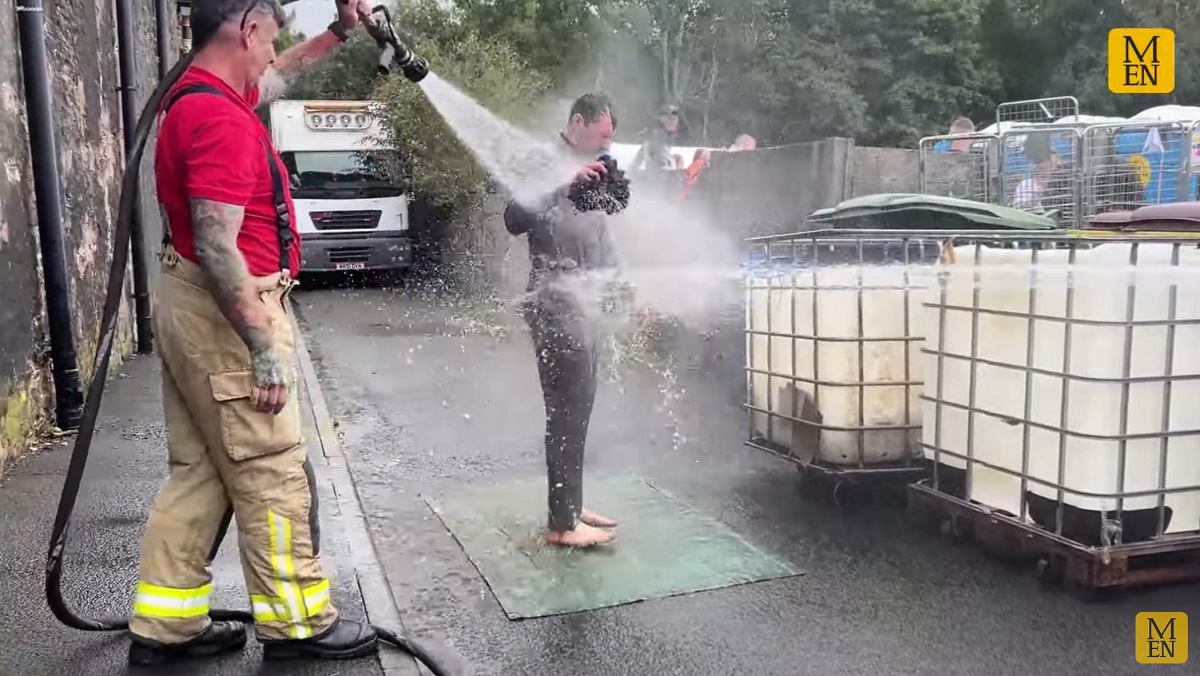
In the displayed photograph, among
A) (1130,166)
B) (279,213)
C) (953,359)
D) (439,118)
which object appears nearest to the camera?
(279,213)

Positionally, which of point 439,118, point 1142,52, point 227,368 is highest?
point 439,118

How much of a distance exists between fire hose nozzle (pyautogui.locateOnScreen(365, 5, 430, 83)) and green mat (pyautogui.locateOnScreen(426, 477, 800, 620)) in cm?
205

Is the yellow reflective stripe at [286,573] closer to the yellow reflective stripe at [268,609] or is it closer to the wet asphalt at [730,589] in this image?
the yellow reflective stripe at [268,609]

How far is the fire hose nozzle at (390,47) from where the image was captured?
12.8 feet

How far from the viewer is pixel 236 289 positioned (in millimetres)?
2791

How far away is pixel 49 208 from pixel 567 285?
11.7ft

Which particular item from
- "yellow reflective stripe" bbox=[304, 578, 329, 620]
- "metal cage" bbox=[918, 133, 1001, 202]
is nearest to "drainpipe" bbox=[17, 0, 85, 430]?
"yellow reflective stripe" bbox=[304, 578, 329, 620]

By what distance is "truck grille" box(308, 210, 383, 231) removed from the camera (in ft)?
52.5

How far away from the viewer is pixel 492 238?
14.0 meters

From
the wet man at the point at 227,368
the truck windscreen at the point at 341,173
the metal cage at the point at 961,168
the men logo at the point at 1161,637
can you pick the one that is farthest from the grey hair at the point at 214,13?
the truck windscreen at the point at 341,173

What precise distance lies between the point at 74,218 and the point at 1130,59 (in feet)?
27.1

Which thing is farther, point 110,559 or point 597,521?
point 597,521

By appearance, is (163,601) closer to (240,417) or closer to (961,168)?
(240,417)

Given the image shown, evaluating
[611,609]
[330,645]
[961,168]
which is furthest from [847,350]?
[961,168]
